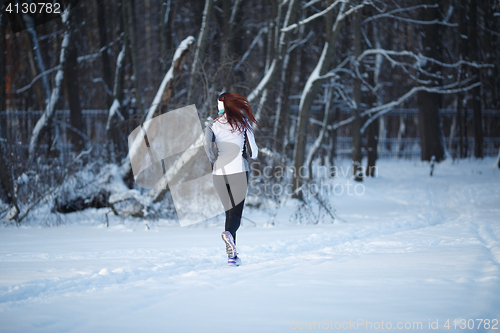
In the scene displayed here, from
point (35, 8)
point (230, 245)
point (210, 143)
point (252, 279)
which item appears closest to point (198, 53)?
point (210, 143)

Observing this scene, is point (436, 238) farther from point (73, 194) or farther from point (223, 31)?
point (223, 31)

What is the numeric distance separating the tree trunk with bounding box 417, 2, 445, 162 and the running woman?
664 inches

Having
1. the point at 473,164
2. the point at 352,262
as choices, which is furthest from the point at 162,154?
the point at 473,164

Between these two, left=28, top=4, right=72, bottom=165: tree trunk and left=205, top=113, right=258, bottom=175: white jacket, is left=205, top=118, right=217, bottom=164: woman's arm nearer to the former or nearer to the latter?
left=205, top=113, right=258, bottom=175: white jacket

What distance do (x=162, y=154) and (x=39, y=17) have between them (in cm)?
674

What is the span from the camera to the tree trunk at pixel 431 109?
19.4 meters

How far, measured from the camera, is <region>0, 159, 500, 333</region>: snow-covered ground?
3039 millimetres

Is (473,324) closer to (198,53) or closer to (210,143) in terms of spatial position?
(210,143)

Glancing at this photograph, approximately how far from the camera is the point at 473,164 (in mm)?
20562

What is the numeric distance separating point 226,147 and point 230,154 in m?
0.09

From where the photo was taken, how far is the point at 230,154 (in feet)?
15.8

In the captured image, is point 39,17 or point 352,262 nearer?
point 352,262

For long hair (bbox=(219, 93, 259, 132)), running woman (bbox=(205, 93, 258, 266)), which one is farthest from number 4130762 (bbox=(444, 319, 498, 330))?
long hair (bbox=(219, 93, 259, 132))

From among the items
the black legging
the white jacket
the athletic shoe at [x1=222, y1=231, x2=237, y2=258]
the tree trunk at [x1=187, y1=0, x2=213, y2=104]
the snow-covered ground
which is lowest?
the snow-covered ground
